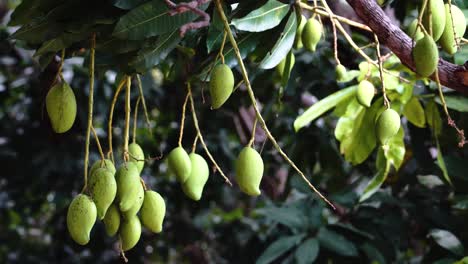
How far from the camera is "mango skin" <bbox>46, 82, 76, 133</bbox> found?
80cm

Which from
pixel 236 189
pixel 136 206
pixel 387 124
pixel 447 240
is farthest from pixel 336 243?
pixel 236 189

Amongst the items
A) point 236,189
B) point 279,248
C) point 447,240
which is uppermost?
point 447,240

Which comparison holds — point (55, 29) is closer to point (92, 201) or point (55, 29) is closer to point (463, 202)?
point (92, 201)

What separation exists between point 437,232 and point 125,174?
83 cm

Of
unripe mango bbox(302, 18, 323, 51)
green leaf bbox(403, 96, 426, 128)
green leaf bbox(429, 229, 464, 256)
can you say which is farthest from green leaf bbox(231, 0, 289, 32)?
green leaf bbox(429, 229, 464, 256)

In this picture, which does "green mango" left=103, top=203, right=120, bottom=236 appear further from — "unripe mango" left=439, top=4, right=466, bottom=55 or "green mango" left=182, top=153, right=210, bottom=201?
"unripe mango" left=439, top=4, right=466, bottom=55

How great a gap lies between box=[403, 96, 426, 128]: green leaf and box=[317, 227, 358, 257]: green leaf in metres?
0.33

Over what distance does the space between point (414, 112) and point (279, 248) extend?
1.49ft

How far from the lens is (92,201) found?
751 millimetres

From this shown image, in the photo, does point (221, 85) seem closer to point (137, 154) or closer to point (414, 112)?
point (137, 154)

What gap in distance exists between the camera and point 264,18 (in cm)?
81

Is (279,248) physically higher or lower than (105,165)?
lower

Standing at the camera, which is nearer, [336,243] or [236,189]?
[336,243]

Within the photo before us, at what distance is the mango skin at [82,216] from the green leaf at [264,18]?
26 centimetres
